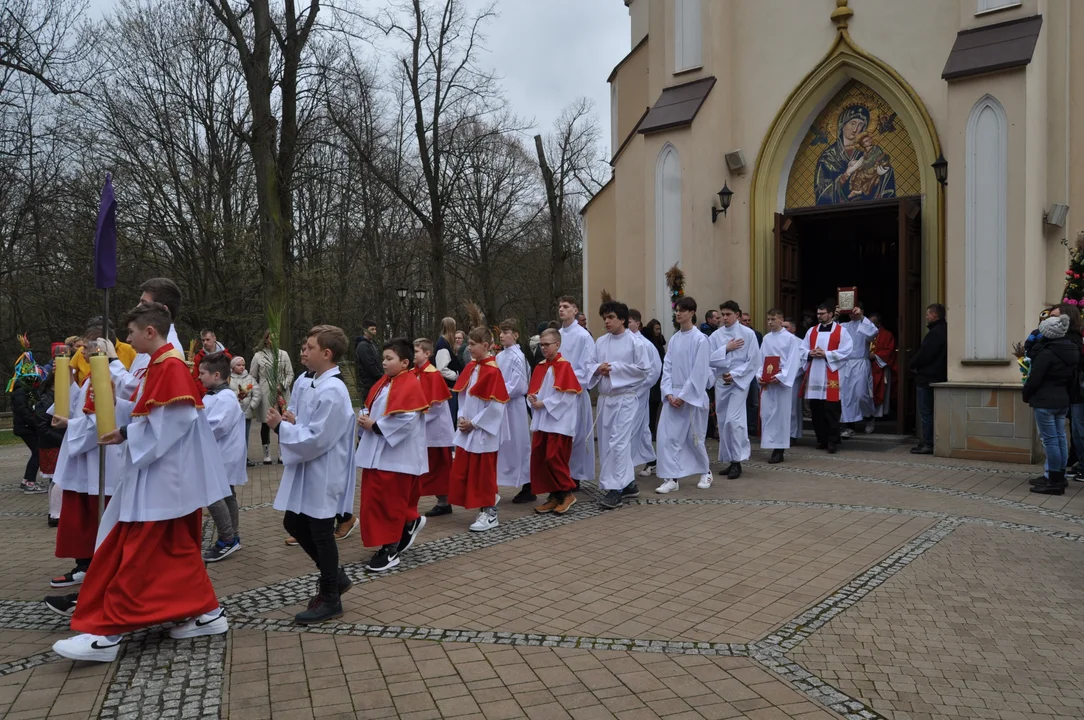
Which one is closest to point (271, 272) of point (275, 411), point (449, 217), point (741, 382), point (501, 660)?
point (741, 382)

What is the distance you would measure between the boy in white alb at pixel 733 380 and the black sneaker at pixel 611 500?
215 centimetres

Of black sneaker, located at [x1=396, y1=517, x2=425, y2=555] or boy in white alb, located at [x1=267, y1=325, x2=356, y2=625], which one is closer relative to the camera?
boy in white alb, located at [x1=267, y1=325, x2=356, y2=625]

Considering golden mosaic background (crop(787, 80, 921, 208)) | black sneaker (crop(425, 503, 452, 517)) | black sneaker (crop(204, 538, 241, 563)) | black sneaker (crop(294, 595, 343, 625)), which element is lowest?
black sneaker (crop(425, 503, 452, 517))

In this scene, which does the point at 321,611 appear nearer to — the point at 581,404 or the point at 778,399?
the point at 581,404

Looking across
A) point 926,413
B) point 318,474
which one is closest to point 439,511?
point 318,474

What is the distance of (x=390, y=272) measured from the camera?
97.1 ft

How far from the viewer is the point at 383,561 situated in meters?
5.70

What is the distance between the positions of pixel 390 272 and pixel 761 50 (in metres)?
18.3

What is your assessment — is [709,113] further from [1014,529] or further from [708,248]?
[1014,529]

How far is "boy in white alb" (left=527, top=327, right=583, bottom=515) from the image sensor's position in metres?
7.64

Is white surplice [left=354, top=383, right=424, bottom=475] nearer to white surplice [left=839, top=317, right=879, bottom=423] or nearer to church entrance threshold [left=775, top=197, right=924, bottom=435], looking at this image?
white surplice [left=839, top=317, right=879, bottom=423]

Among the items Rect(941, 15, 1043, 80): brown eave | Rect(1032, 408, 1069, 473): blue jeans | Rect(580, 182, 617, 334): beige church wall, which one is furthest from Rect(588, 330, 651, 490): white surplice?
Rect(580, 182, 617, 334): beige church wall

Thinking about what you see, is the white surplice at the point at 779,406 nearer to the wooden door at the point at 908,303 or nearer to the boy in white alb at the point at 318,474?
the wooden door at the point at 908,303

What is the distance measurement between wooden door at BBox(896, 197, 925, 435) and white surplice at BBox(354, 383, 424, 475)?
8.82m
